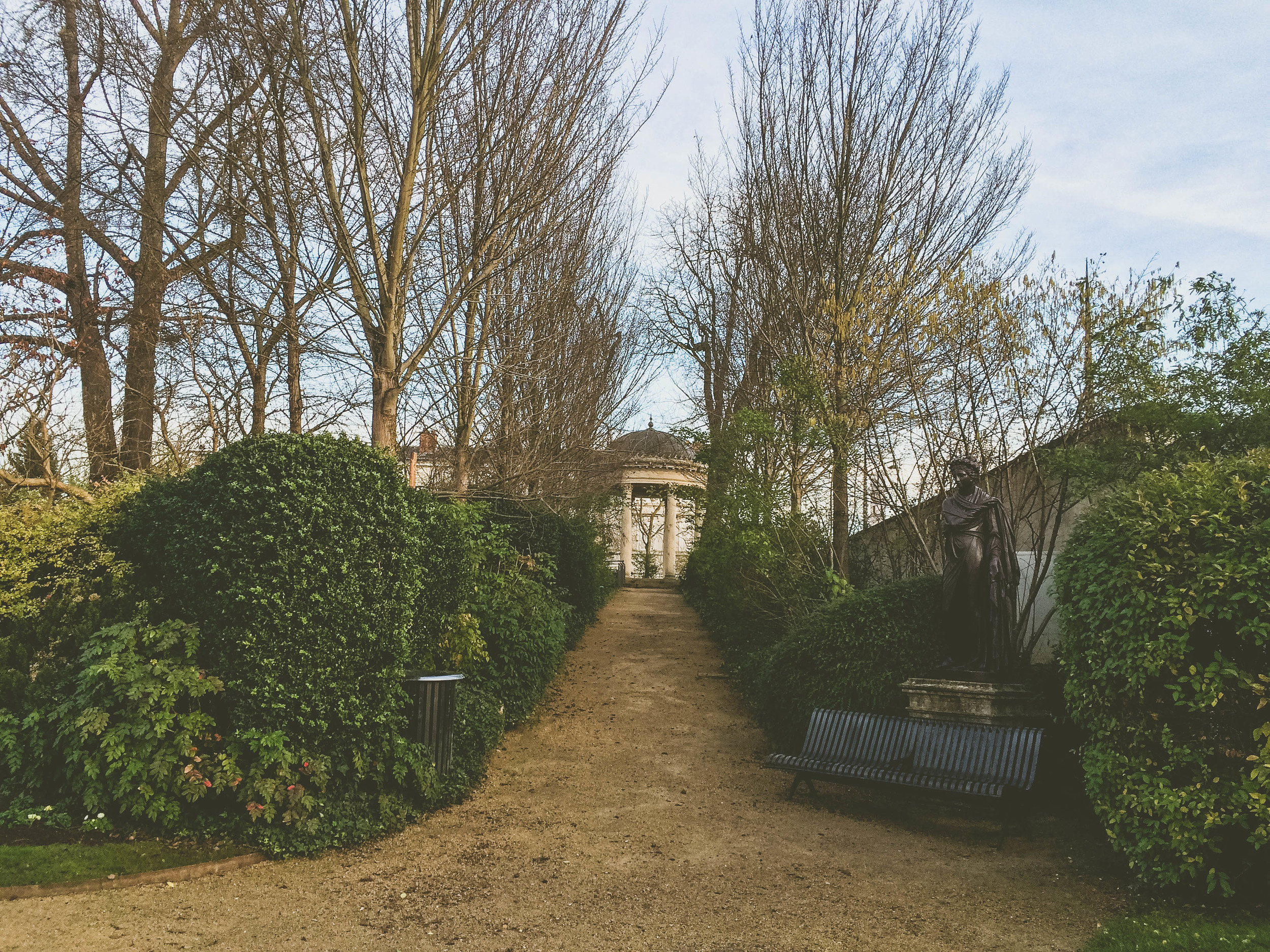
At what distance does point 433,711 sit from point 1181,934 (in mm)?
5025

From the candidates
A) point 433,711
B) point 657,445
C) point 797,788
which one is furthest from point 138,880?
point 657,445

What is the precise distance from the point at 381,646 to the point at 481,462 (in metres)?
5.94

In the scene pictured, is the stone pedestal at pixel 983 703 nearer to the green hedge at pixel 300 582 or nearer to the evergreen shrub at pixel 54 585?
the green hedge at pixel 300 582

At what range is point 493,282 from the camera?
12.1m

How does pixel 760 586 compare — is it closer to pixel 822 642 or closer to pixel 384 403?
pixel 822 642

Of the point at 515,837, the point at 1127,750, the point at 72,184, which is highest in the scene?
the point at 72,184

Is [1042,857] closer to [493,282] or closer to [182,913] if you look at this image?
[182,913]

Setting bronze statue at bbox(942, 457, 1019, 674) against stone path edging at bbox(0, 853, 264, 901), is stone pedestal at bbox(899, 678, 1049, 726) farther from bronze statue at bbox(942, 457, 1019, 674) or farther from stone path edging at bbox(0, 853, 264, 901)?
stone path edging at bbox(0, 853, 264, 901)

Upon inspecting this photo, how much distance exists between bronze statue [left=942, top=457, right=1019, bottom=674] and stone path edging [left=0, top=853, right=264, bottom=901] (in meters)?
5.78

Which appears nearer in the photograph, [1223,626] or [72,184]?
[1223,626]

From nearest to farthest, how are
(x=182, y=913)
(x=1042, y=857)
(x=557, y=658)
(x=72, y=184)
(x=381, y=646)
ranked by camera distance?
(x=182, y=913) → (x=1042, y=857) → (x=381, y=646) → (x=72, y=184) → (x=557, y=658)

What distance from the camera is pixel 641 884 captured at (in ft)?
18.1

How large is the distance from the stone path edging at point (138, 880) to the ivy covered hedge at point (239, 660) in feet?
0.80

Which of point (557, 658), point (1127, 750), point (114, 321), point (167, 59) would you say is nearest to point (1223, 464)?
point (1127, 750)
